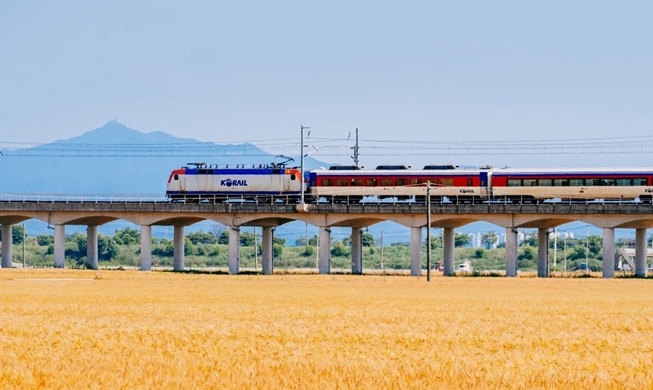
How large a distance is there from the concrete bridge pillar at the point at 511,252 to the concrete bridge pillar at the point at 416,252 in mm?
8228

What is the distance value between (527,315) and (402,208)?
6209 centimetres

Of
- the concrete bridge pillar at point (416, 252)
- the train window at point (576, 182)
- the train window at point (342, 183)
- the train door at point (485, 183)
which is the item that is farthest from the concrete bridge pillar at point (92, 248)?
the train window at point (576, 182)

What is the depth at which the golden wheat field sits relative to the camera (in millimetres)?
21938

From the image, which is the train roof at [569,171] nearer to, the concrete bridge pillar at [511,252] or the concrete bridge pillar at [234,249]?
the concrete bridge pillar at [511,252]

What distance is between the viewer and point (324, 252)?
359ft

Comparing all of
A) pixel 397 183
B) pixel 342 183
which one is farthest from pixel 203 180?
pixel 397 183

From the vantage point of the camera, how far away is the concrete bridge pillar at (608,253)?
101 metres

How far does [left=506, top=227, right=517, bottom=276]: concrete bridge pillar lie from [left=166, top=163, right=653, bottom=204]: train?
3072 mm

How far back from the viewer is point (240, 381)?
2116 cm

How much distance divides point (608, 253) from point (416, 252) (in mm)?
17903

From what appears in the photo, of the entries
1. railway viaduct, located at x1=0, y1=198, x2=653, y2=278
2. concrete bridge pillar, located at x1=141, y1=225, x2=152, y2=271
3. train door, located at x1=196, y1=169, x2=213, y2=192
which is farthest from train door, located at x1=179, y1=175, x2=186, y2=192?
concrete bridge pillar, located at x1=141, y1=225, x2=152, y2=271

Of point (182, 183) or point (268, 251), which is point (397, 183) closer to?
point (268, 251)

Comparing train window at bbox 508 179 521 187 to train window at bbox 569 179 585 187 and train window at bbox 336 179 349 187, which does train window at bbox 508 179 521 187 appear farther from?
train window at bbox 336 179 349 187

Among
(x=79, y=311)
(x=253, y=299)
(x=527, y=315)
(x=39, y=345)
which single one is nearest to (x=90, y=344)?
(x=39, y=345)
